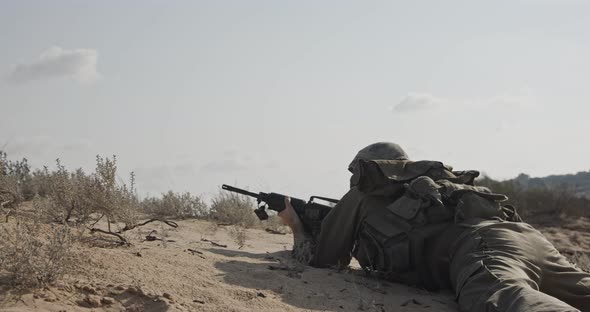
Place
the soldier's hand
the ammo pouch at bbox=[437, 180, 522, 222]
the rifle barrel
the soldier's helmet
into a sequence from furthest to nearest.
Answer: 1. the rifle barrel
2. the soldier's hand
3. the soldier's helmet
4. the ammo pouch at bbox=[437, 180, 522, 222]

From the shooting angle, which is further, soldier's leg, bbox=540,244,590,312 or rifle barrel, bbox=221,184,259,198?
rifle barrel, bbox=221,184,259,198

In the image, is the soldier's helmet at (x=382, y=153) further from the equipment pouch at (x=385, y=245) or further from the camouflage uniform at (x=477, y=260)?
the equipment pouch at (x=385, y=245)

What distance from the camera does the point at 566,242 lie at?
37.2ft

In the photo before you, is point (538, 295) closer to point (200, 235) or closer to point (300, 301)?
point (300, 301)

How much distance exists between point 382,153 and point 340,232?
2.81 feet

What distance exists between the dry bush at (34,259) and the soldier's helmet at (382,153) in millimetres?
2985

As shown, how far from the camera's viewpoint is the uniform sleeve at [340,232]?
224 inches

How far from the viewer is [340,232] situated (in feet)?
19.0

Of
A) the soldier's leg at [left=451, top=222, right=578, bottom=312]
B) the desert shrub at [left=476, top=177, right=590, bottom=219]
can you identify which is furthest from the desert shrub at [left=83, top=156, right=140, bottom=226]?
the desert shrub at [left=476, top=177, right=590, bottom=219]

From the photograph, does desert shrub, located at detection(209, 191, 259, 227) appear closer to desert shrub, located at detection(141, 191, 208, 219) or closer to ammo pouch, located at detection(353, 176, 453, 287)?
desert shrub, located at detection(141, 191, 208, 219)

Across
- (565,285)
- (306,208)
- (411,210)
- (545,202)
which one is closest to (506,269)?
(565,285)

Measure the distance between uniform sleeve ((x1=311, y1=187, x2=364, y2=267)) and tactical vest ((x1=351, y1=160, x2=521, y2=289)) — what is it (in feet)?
0.37

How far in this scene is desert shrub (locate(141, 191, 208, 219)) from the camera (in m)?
10.1

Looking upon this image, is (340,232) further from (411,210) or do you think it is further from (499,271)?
(499,271)
